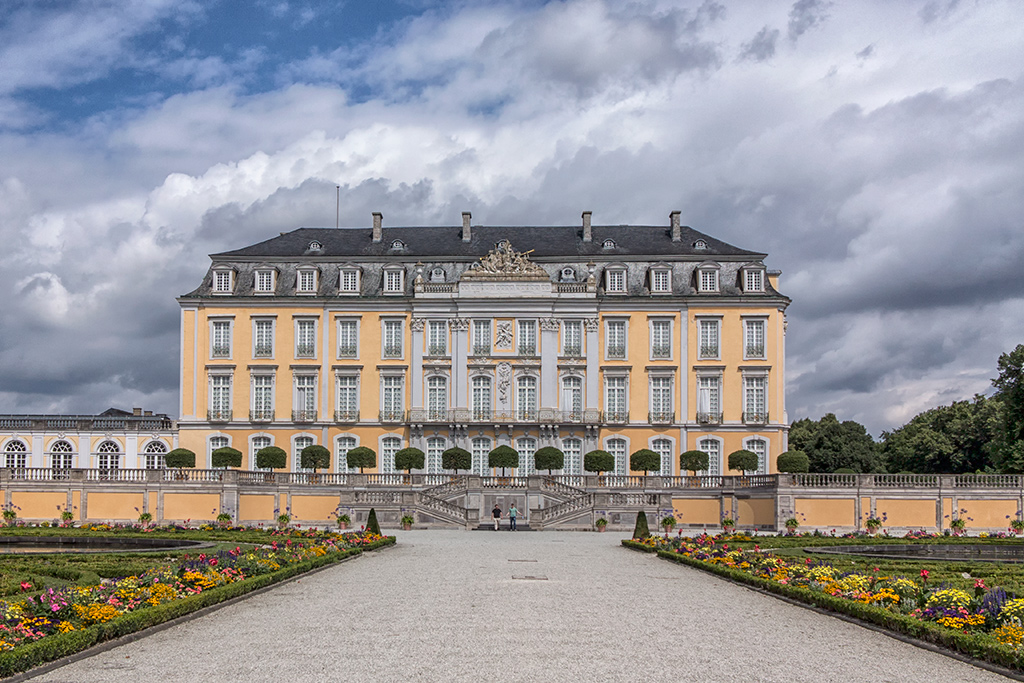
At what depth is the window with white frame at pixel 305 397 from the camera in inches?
2142

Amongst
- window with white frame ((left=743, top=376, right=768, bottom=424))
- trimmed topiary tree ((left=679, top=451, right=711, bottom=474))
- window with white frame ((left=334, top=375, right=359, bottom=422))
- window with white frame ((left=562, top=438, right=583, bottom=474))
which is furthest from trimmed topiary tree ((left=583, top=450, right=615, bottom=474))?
window with white frame ((left=334, top=375, right=359, bottom=422))

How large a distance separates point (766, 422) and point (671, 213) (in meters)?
11.9

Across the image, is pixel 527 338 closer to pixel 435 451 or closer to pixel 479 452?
pixel 479 452

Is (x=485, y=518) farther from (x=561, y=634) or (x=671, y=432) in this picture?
(x=561, y=634)

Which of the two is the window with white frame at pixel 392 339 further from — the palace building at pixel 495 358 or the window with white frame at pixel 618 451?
the window with white frame at pixel 618 451

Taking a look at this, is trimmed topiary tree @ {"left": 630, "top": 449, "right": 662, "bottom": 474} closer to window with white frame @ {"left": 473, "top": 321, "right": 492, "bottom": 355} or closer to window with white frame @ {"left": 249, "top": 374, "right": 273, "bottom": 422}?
window with white frame @ {"left": 473, "top": 321, "right": 492, "bottom": 355}

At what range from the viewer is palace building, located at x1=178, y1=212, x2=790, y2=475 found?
5362 cm

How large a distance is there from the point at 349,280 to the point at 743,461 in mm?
21033

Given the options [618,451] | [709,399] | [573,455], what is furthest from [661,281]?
[573,455]

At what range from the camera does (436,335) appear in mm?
54750

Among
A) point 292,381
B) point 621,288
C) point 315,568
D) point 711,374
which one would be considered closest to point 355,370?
point 292,381

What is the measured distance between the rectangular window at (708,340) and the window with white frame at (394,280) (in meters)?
14.9

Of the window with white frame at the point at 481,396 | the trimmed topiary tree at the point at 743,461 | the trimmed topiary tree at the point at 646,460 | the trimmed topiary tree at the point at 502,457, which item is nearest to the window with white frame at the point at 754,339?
the trimmed topiary tree at the point at 743,461

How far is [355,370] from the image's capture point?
54875 millimetres
